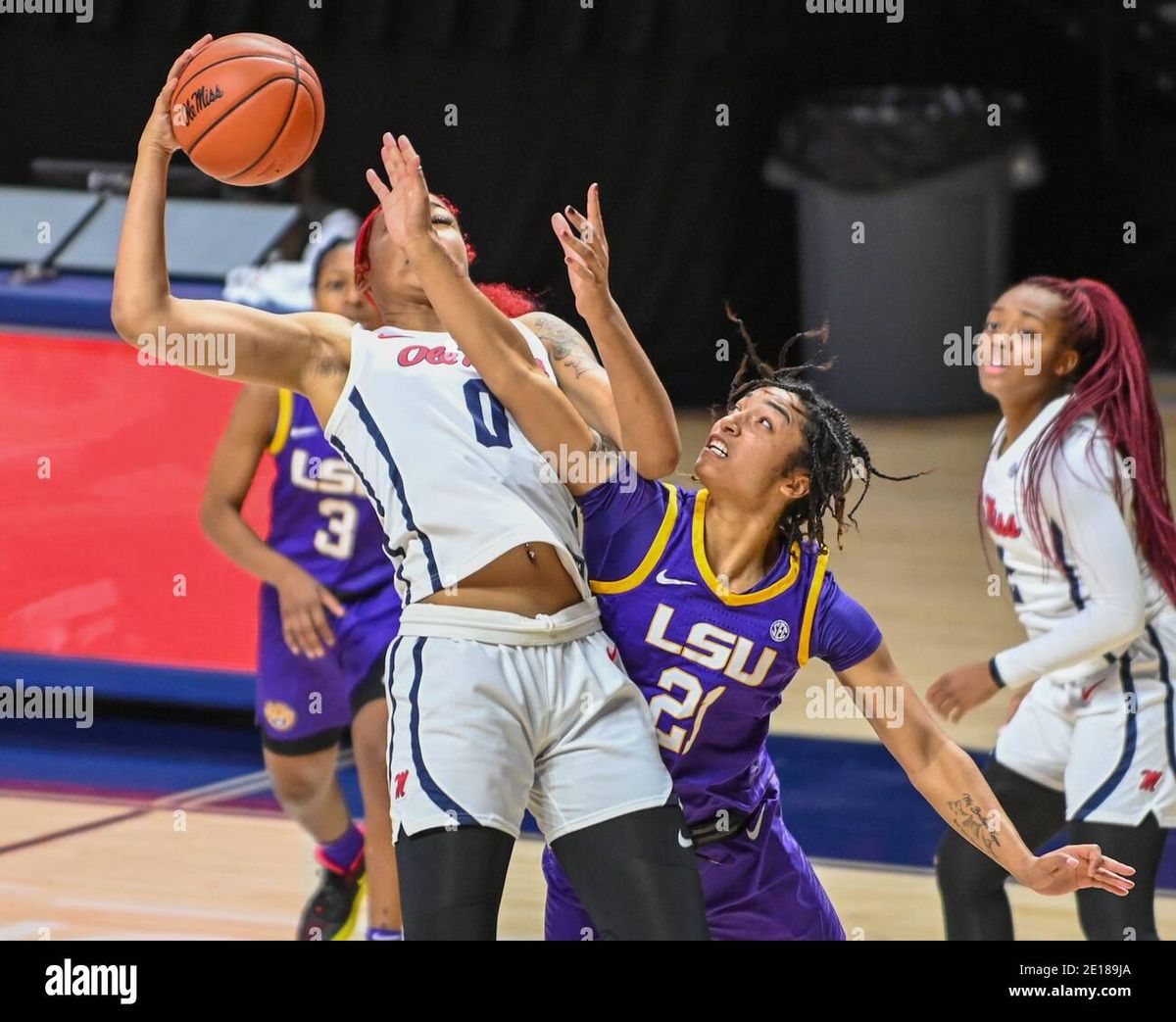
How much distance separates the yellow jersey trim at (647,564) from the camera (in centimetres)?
342

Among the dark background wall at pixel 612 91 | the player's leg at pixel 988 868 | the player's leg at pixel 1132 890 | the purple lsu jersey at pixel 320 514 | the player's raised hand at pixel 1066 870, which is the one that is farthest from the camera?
the dark background wall at pixel 612 91

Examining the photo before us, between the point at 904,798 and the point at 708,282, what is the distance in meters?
6.36

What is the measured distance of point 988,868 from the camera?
13.4 ft

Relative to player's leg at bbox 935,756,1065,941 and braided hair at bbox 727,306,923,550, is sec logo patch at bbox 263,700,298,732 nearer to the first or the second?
player's leg at bbox 935,756,1065,941

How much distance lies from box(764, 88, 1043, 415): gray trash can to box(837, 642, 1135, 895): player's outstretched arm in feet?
27.0

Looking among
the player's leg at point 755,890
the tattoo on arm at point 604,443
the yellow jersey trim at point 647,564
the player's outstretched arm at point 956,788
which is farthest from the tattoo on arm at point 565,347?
the player's leg at point 755,890

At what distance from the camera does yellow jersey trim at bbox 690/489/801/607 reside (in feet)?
11.1

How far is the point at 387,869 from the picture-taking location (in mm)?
4523

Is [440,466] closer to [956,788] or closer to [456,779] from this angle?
[456,779]

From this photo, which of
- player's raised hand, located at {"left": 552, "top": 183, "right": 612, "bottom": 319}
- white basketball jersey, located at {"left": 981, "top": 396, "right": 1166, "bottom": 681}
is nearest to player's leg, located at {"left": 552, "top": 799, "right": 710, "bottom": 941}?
player's raised hand, located at {"left": 552, "top": 183, "right": 612, "bottom": 319}

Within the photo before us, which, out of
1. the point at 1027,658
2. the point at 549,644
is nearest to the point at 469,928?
the point at 549,644

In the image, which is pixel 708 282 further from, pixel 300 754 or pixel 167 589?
pixel 300 754

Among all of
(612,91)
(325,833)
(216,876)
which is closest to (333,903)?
(325,833)

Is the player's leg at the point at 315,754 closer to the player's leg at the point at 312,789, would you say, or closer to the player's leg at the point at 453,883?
the player's leg at the point at 312,789
